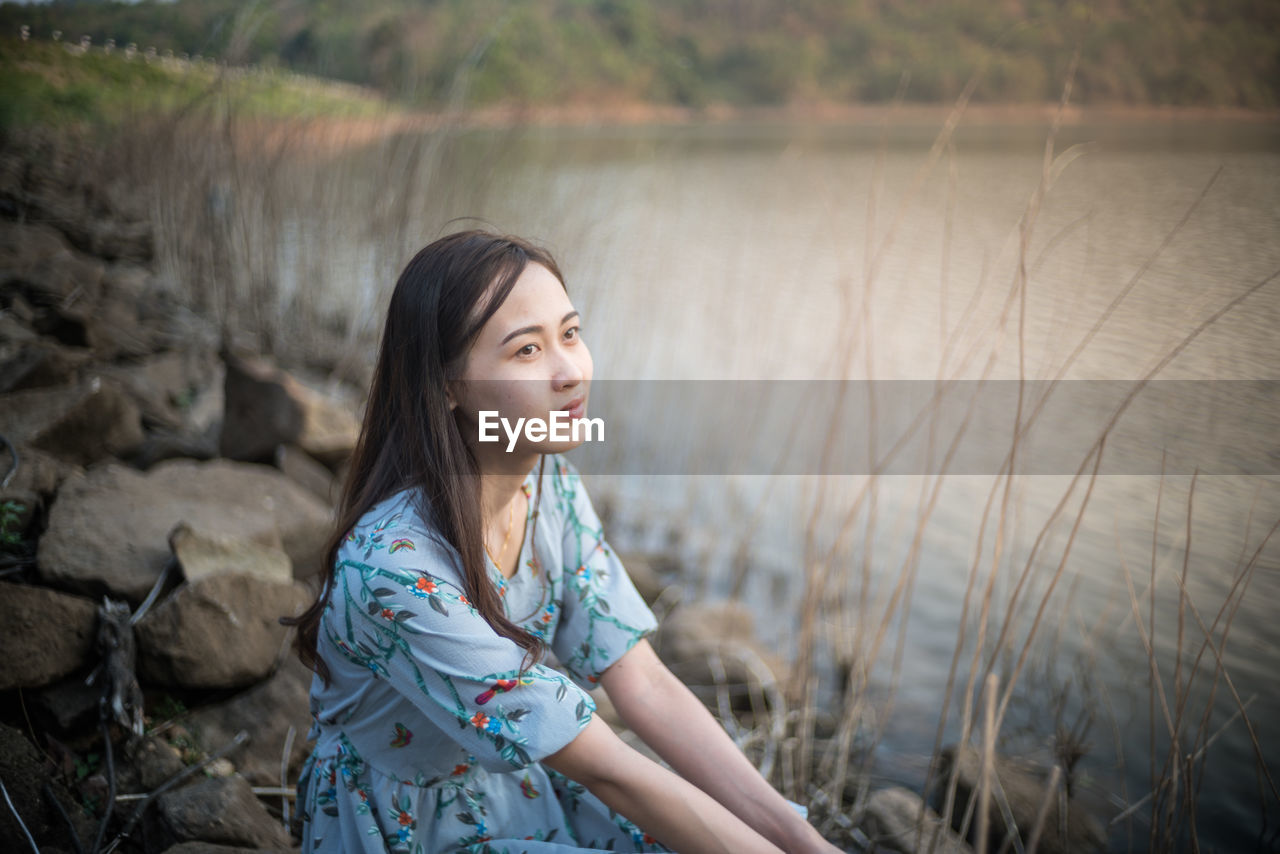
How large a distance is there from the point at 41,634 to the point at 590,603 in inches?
38.4

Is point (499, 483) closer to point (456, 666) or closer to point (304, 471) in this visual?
point (456, 666)

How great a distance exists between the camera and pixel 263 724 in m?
1.60

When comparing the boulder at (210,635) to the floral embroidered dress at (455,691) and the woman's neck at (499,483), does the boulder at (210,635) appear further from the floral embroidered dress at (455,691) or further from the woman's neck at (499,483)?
the woman's neck at (499,483)

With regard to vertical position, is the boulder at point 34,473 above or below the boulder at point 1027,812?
above

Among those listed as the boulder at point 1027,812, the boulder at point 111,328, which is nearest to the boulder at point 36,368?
the boulder at point 111,328

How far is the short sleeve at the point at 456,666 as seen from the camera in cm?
87

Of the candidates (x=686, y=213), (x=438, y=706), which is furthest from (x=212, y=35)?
(x=686, y=213)

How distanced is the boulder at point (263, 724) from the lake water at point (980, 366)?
1.19 m

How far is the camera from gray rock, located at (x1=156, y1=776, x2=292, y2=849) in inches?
48.8

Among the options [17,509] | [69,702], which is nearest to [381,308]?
[17,509]

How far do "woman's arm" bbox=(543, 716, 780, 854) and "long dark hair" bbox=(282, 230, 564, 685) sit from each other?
0.11 metres

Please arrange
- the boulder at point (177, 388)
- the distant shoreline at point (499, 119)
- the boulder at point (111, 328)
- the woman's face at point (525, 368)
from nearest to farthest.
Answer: the woman's face at point (525, 368) → the boulder at point (177, 388) → the boulder at point (111, 328) → the distant shoreline at point (499, 119)

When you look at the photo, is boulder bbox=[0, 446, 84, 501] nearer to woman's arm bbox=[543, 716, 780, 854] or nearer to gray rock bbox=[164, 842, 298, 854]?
gray rock bbox=[164, 842, 298, 854]

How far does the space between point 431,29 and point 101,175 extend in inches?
84.5
